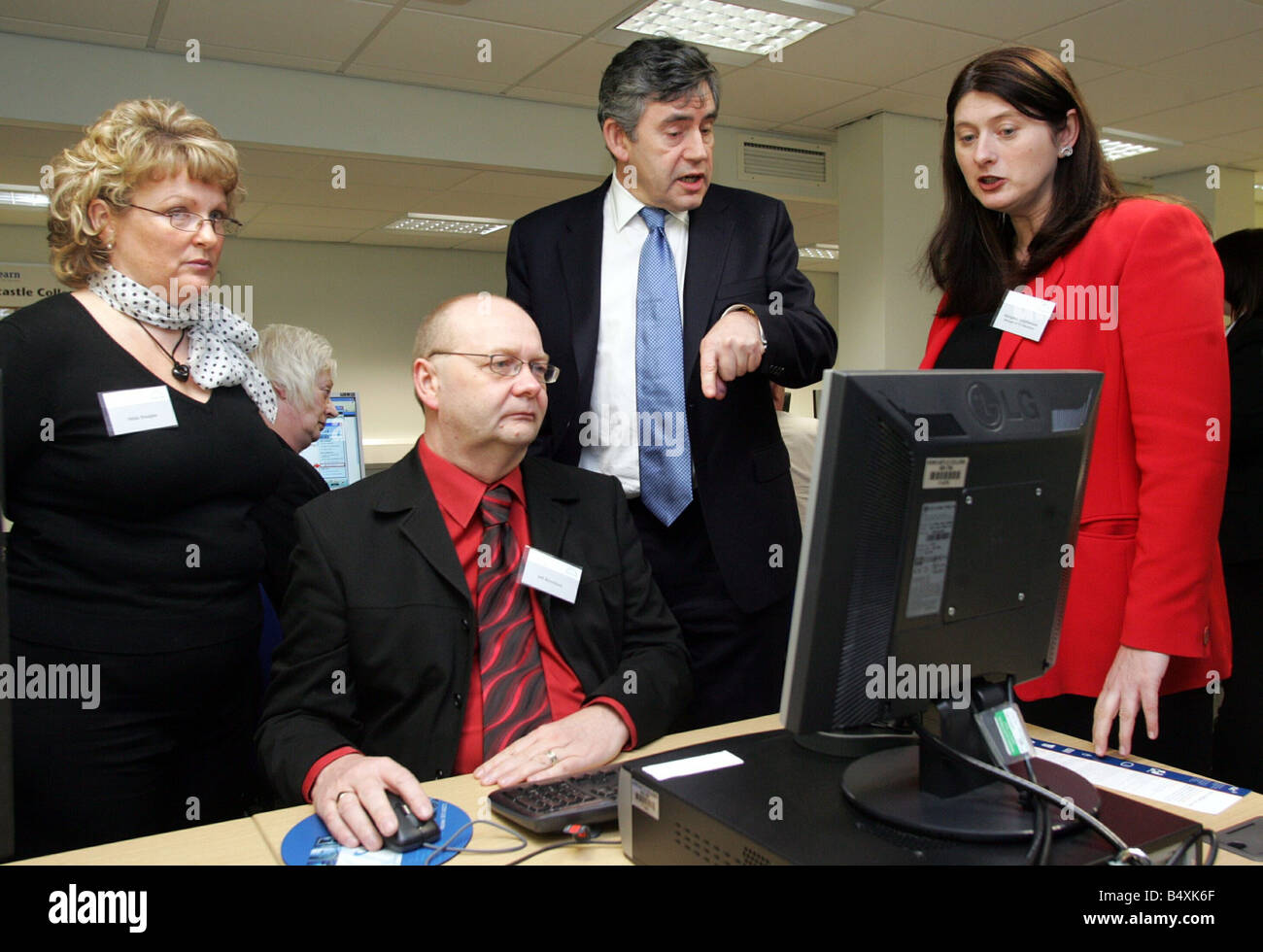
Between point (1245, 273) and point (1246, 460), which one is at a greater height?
point (1245, 273)

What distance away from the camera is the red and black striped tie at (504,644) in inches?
60.4

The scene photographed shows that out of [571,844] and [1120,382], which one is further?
[1120,382]

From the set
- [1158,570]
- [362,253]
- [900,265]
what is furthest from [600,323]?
[362,253]

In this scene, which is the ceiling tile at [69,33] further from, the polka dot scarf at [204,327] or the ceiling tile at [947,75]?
the ceiling tile at [947,75]

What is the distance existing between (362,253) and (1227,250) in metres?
8.09

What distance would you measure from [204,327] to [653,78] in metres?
0.96

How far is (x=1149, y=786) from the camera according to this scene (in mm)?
1198

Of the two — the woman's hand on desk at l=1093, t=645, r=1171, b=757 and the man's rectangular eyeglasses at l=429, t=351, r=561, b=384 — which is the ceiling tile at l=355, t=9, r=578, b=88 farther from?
the woman's hand on desk at l=1093, t=645, r=1171, b=757

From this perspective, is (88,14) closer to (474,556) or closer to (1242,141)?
(474,556)

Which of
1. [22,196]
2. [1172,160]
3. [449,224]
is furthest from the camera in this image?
[449,224]

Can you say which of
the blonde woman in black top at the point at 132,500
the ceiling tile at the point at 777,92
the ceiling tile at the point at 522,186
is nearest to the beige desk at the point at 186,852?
the blonde woman in black top at the point at 132,500

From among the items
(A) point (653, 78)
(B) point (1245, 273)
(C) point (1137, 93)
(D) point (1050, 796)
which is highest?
(C) point (1137, 93)

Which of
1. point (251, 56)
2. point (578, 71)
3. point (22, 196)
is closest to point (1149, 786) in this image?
point (578, 71)
